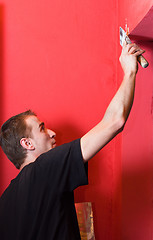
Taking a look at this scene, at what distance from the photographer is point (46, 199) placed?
868 millimetres

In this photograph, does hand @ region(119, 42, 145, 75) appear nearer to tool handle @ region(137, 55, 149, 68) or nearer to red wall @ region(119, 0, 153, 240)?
tool handle @ region(137, 55, 149, 68)


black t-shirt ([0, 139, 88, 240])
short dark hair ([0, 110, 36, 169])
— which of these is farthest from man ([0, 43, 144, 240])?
short dark hair ([0, 110, 36, 169])

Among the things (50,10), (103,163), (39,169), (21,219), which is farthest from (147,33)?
(21,219)

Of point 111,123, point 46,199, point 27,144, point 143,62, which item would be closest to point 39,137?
point 27,144

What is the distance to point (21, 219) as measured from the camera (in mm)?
898

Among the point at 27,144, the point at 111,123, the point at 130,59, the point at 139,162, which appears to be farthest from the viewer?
the point at 139,162

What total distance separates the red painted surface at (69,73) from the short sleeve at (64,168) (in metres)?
0.60

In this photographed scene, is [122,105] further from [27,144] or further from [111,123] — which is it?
[27,144]

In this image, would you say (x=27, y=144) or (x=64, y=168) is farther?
(x=27, y=144)

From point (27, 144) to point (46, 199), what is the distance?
0.89 ft

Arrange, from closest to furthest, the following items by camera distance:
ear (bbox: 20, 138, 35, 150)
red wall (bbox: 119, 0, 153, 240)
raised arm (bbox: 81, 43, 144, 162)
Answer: raised arm (bbox: 81, 43, 144, 162), ear (bbox: 20, 138, 35, 150), red wall (bbox: 119, 0, 153, 240)

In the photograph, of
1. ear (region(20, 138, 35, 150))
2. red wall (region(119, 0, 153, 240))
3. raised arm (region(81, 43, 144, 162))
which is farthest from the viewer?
A: red wall (region(119, 0, 153, 240))

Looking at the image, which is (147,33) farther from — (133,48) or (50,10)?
(50,10)

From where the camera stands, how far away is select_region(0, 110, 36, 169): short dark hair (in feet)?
3.52
